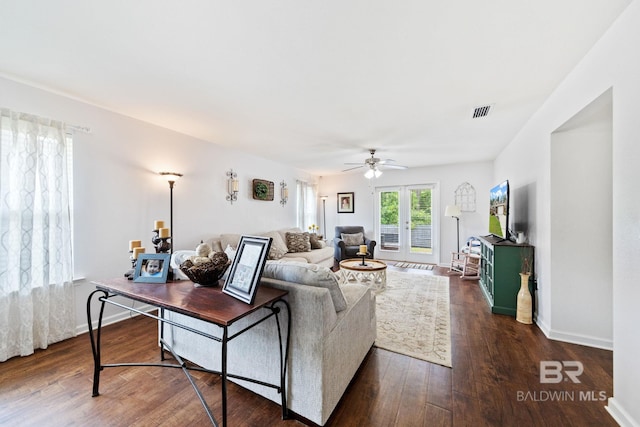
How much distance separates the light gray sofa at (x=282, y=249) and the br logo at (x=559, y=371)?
307 cm

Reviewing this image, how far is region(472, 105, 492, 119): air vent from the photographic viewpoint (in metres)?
2.69

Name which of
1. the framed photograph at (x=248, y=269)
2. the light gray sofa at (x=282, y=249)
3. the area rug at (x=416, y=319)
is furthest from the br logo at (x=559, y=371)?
the light gray sofa at (x=282, y=249)

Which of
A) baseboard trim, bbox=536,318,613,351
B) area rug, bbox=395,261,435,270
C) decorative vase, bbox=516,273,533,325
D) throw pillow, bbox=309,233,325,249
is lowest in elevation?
area rug, bbox=395,261,435,270

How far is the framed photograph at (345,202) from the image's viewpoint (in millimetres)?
7039

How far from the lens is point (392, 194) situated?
6.57 m

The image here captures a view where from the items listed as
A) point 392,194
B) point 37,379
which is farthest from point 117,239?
point 392,194

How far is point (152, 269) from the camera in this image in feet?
5.88

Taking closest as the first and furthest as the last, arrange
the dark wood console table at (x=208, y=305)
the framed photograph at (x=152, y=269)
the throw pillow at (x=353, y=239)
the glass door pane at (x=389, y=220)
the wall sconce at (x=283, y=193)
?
the dark wood console table at (x=208, y=305), the framed photograph at (x=152, y=269), the wall sconce at (x=283, y=193), the throw pillow at (x=353, y=239), the glass door pane at (x=389, y=220)

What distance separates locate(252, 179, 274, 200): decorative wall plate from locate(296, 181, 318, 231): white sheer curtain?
115cm

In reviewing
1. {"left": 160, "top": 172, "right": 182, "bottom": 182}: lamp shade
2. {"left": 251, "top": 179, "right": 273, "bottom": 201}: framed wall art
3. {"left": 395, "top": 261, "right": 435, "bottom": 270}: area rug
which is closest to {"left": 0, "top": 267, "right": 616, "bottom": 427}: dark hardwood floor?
{"left": 160, "top": 172, "right": 182, "bottom": 182}: lamp shade

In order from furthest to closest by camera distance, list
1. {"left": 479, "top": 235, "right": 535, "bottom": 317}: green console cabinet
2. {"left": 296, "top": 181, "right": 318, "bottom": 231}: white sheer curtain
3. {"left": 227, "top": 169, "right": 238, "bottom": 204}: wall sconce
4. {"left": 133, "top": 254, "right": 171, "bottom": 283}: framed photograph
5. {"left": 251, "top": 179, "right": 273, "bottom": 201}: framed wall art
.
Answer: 1. {"left": 296, "top": 181, "right": 318, "bottom": 231}: white sheer curtain
2. {"left": 251, "top": 179, "right": 273, "bottom": 201}: framed wall art
3. {"left": 227, "top": 169, "right": 238, "bottom": 204}: wall sconce
4. {"left": 479, "top": 235, "right": 535, "bottom": 317}: green console cabinet
5. {"left": 133, "top": 254, "right": 171, "bottom": 283}: framed photograph

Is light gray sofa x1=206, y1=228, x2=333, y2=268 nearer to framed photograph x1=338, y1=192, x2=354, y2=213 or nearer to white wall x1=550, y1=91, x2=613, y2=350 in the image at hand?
framed photograph x1=338, y1=192, x2=354, y2=213

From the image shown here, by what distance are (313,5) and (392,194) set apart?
561 centimetres

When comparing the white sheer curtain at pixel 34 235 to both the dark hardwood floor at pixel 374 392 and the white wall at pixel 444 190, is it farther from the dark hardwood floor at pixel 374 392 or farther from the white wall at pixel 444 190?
the white wall at pixel 444 190
